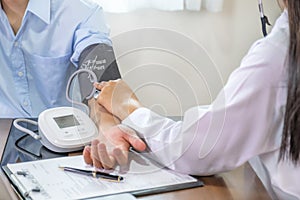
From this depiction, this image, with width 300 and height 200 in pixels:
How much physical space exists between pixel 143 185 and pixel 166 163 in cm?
9

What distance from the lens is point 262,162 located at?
3.00 ft

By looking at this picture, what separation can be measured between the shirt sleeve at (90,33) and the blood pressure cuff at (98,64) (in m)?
0.02

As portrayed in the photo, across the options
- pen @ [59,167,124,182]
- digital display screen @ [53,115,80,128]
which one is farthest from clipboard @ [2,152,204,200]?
digital display screen @ [53,115,80,128]

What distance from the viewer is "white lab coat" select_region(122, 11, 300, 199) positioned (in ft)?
2.72

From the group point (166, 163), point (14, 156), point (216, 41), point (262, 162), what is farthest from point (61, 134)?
point (216, 41)

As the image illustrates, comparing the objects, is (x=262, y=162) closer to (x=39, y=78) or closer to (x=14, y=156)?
(x=14, y=156)

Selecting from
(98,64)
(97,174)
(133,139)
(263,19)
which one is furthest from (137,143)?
(263,19)

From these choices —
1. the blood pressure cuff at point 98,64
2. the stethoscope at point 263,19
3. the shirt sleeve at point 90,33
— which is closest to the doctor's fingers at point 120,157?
the blood pressure cuff at point 98,64

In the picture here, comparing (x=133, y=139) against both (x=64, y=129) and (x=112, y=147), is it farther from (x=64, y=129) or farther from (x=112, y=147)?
(x=64, y=129)

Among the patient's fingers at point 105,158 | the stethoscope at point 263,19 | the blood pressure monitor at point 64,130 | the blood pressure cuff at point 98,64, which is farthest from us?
the stethoscope at point 263,19

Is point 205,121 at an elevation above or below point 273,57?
below

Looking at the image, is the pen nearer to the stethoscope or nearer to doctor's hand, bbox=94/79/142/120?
doctor's hand, bbox=94/79/142/120

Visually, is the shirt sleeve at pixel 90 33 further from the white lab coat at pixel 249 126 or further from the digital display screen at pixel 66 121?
the white lab coat at pixel 249 126

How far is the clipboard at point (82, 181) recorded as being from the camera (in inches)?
33.5
